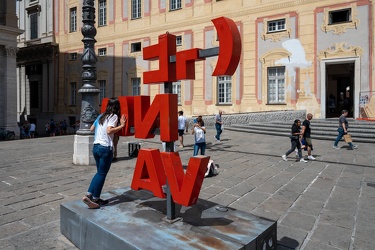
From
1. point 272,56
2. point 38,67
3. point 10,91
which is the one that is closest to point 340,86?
point 272,56

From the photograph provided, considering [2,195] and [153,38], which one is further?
[153,38]

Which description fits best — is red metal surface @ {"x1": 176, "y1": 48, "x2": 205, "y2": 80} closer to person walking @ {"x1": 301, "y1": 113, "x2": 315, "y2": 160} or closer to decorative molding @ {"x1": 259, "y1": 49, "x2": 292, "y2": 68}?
person walking @ {"x1": 301, "y1": 113, "x2": 315, "y2": 160}

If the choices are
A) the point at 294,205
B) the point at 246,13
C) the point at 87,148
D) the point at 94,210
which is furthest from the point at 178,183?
the point at 246,13

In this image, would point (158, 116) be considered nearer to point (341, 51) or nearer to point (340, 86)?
point (341, 51)

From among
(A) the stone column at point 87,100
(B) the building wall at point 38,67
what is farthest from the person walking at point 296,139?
(B) the building wall at point 38,67

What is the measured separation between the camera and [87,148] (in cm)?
868

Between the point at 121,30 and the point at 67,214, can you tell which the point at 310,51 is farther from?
the point at 67,214

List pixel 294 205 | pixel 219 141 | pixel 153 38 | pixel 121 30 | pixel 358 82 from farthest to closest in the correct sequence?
pixel 121 30
pixel 153 38
pixel 358 82
pixel 219 141
pixel 294 205

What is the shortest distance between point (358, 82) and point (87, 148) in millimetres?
15745

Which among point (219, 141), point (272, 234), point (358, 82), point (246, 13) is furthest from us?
point (246, 13)

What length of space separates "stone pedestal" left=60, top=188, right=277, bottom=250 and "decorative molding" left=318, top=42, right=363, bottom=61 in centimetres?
1671

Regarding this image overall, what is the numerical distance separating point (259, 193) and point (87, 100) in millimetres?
5720

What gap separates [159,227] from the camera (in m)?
3.48

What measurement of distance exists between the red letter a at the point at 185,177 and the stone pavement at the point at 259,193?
138 cm
